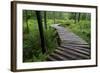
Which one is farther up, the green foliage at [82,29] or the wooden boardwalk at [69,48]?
the green foliage at [82,29]

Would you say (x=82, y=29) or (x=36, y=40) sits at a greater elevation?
(x=82, y=29)

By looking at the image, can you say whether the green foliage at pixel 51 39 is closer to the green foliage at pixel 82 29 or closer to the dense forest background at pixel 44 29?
the dense forest background at pixel 44 29

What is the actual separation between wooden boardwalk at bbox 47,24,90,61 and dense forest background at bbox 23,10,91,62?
0.04 m

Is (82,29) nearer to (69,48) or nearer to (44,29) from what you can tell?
(69,48)

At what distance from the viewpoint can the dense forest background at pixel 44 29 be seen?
2.10 m

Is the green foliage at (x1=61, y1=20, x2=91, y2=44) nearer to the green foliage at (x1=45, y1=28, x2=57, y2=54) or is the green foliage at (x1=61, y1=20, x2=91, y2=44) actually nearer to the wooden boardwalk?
the wooden boardwalk

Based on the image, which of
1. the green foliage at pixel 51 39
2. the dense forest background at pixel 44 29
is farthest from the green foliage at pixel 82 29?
the green foliage at pixel 51 39

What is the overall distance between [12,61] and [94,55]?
2.89ft

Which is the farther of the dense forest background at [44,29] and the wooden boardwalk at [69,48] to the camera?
the wooden boardwalk at [69,48]

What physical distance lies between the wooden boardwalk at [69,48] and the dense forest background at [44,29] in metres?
0.04

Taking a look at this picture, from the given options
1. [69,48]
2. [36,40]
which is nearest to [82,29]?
[69,48]

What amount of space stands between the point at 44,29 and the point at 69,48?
32 centimetres

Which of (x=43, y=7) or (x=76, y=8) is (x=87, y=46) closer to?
(x=76, y=8)

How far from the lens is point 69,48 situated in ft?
7.41
